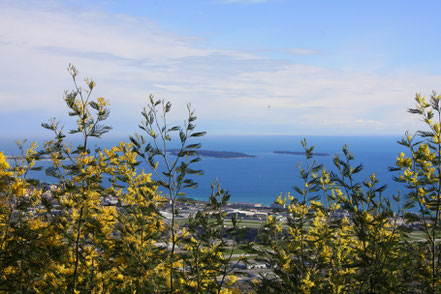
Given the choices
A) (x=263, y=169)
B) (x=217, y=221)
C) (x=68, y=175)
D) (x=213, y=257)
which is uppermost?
(x=68, y=175)

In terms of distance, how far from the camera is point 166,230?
3.19m

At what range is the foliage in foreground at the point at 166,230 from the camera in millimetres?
3041

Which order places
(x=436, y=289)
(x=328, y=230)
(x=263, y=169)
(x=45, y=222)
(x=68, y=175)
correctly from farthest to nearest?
(x=263, y=169) → (x=45, y=222) → (x=328, y=230) → (x=68, y=175) → (x=436, y=289)

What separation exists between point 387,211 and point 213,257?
1706 mm

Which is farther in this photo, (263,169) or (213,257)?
Answer: (263,169)

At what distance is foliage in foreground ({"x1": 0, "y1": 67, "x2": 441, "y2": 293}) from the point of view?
3041 millimetres

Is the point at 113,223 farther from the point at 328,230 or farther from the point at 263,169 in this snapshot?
the point at 263,169

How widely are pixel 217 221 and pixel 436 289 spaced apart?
2062 millimetres

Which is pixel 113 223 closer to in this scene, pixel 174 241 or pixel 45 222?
pixel 174 241

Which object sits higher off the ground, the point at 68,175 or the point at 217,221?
the point at 68,175

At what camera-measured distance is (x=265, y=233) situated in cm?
353

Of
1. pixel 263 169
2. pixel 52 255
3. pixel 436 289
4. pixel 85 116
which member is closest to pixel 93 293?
pixel 52 255

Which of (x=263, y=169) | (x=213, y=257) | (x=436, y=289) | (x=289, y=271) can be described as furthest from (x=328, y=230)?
(x=263, y=169)

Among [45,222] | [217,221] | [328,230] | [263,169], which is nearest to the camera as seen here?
[217,221]
